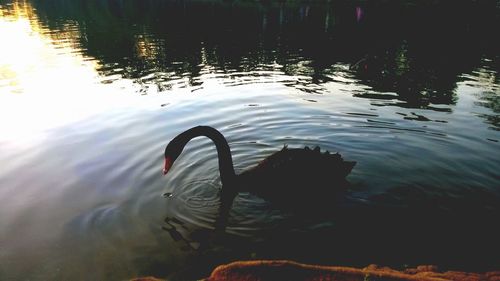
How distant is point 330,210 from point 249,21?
39.4m

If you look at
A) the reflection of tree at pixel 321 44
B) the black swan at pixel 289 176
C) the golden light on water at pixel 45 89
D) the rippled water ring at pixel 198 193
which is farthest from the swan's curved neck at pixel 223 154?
the reflection of tree at pixel 321 44

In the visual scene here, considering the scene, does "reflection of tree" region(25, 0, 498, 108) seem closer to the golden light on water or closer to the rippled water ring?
the golden light on water

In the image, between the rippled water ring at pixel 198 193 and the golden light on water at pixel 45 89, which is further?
the golden light on water at pixel 45 89

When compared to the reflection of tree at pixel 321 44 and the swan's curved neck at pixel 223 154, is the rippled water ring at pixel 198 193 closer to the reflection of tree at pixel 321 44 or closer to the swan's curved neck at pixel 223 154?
the swan's curved neck at pixel 223 154

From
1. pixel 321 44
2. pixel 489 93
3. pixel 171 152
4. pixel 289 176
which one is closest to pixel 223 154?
pixel 171 152

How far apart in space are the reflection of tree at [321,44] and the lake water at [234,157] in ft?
0.95

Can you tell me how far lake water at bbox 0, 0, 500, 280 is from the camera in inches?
209

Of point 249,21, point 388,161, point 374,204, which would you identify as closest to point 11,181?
point 374,204

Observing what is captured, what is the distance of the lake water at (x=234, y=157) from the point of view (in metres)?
5.30

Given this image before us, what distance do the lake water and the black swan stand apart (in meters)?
0.33

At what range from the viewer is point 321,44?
28.5m

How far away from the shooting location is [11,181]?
771 cm

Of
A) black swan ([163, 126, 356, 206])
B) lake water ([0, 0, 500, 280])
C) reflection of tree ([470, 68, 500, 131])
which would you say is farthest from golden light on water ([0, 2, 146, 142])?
reflection of tree ([470, 68, 500, 131])

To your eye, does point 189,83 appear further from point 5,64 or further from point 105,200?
point 5,64
